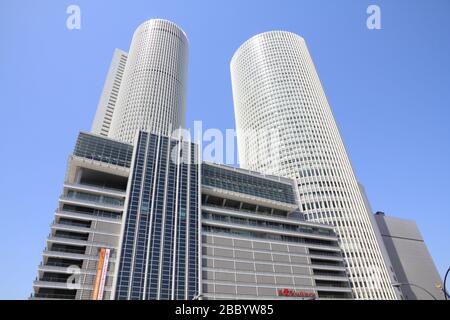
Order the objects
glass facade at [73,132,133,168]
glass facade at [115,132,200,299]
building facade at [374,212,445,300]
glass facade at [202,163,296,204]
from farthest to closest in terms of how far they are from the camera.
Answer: building facade at [374,212,445,300], glass facade at [202,163,296,204], glass facade at [73,132,133,168], glass facade at [115,132,200,299]

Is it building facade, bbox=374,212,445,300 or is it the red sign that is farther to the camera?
building facade, bbox=374,212,445,300

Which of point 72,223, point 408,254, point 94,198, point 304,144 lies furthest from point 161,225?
point 408,254

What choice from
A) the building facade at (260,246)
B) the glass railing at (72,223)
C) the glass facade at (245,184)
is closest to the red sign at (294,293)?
the building facade at (260,246)

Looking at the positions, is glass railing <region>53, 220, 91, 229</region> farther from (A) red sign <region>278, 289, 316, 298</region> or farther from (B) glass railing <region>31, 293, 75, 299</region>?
(A) red sign <region>278, 289, 316, 298</region>

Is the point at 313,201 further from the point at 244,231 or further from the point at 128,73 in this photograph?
the point at 128,73

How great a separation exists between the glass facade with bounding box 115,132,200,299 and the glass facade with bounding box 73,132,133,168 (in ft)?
16.4

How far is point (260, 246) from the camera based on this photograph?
3829 inches

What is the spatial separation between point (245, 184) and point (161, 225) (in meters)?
39.2

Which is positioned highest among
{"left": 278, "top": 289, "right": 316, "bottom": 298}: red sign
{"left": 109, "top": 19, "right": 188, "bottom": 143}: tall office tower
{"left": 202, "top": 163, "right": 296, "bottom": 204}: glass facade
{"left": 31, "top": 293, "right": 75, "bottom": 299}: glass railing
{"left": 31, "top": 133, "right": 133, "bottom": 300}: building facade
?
{"left": 109, "top": 19, "right": 188, "bottom": 143}: tall office tower

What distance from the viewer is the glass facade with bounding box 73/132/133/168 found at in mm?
99938

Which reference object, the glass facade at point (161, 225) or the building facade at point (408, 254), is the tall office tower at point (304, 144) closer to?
the building facade at point (408, 254)

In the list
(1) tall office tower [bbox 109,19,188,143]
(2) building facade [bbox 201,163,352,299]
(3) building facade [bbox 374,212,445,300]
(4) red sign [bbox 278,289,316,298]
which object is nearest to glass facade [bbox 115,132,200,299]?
(2) building facade [bbox 201,163,352,299]

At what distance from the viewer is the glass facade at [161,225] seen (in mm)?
77750

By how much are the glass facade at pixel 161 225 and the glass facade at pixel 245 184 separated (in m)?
7.69
